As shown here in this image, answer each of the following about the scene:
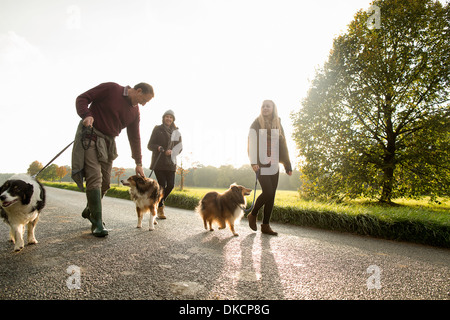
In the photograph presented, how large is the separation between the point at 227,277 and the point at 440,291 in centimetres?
202

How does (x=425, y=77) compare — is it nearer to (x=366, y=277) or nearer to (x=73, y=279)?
(x=366, y=277)

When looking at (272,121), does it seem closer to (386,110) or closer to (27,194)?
(27,194)

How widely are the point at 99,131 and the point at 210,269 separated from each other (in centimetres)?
280

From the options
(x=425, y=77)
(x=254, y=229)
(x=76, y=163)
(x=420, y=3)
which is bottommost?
(x=254, y=229)

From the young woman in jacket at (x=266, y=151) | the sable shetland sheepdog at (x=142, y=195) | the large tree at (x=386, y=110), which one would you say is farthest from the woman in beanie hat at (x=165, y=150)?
the large tree at (x=386, y=110)

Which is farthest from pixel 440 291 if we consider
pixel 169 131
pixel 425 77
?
pixel 425 77

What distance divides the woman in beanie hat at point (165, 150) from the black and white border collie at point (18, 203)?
2956 mm

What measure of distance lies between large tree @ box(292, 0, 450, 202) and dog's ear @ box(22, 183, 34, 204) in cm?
1230

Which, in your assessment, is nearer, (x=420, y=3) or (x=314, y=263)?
(x=314, y=263)

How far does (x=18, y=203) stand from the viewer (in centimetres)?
311

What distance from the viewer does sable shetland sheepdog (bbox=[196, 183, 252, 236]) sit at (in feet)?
15.5

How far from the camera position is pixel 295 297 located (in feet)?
6.56

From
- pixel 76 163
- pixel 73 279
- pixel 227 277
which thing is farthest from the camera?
pixel 76 163

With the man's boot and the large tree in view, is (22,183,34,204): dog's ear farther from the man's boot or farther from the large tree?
the large tree
